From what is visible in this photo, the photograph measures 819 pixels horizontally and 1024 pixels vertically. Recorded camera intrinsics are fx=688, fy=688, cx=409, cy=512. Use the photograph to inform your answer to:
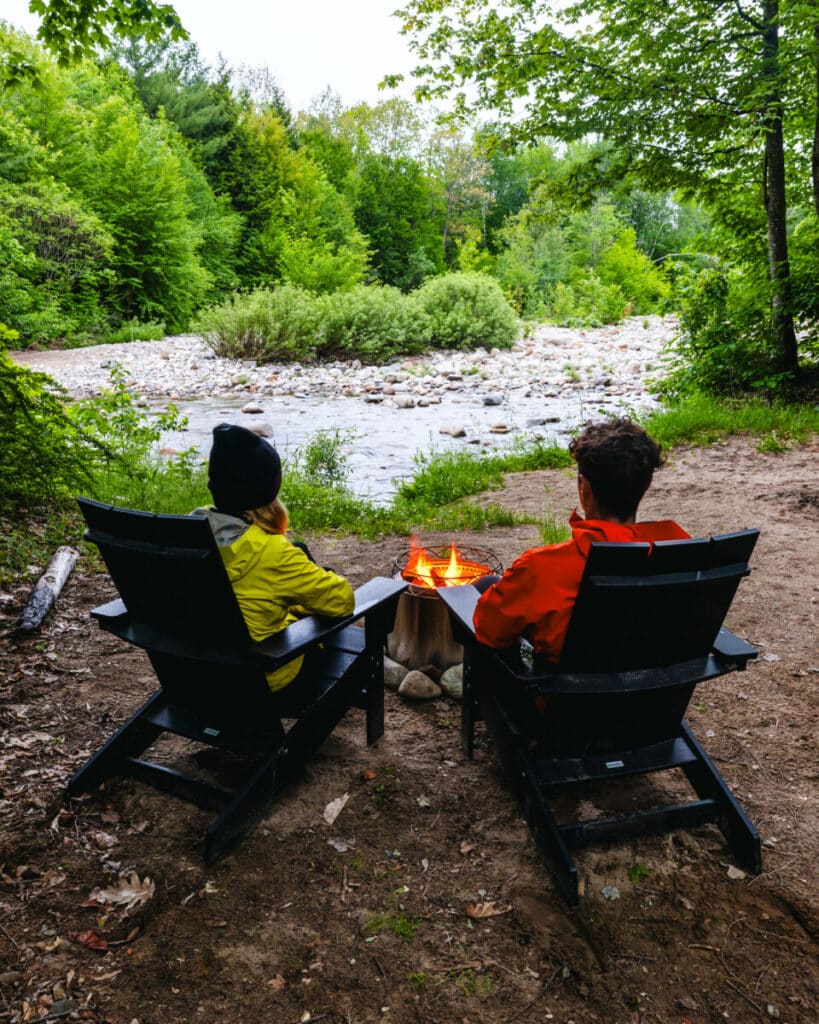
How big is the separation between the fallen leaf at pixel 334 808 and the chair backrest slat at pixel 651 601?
1115 millimetres

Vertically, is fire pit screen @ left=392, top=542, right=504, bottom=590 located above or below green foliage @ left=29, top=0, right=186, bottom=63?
below

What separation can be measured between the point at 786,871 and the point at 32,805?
272cm

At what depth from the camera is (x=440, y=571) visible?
147 inches

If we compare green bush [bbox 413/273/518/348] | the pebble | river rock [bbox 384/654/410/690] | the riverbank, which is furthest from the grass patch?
green bush [bbox 413/273/518/348]

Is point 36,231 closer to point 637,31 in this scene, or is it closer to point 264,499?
point 637,31

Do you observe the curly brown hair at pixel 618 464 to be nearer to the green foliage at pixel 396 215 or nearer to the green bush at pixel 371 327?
the green bush at pixel 371 327

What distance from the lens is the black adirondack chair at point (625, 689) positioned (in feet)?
6.46

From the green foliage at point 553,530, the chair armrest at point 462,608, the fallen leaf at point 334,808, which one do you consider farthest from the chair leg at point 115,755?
the green foliage at point 553,530

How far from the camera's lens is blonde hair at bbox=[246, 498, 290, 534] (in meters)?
2.50

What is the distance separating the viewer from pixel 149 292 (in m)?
28.5

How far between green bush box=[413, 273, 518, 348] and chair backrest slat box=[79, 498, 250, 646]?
67.3 feet

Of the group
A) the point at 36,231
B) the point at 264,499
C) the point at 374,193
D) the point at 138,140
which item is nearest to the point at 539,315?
the point at 374,193

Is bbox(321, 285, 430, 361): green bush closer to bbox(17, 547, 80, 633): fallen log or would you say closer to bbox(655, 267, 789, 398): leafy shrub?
bbox(655, 267, 789, 398): leafy shrub

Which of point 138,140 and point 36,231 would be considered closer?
point 36,231
